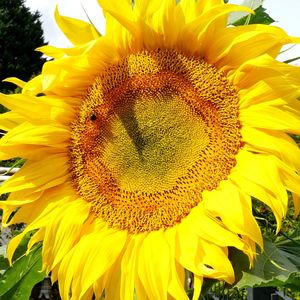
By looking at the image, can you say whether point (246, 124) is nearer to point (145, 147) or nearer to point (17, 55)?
point (145, 147)

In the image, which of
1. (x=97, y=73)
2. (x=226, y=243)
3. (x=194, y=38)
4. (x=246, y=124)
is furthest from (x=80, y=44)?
(x=226, y=243)

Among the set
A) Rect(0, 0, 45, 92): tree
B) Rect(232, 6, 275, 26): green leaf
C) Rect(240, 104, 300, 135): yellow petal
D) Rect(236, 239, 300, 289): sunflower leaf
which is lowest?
Rect(0, 0, 45, 92): tree

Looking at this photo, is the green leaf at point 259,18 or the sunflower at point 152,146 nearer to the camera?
the sunflower at point 152,146

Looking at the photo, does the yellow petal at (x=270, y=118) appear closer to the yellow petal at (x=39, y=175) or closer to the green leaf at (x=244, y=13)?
the green leaf at (x=244, y=13)

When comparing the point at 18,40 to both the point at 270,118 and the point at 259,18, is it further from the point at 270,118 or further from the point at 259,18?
the point at 270,118

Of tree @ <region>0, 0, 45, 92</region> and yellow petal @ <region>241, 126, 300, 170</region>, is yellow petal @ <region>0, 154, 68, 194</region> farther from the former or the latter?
tree @ <region>0, 0, 45, 92</region>

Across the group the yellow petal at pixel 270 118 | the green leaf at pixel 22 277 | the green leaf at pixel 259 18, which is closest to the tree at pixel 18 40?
the green leaf at pixel 22 277

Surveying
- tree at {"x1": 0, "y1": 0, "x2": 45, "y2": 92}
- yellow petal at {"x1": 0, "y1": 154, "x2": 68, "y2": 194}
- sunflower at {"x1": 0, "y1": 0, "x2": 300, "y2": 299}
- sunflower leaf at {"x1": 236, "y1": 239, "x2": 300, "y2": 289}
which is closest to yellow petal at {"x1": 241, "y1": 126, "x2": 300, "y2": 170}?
sunflower at {"x1": 0, "y1": 0, "x2": 300, "y2": 299}
